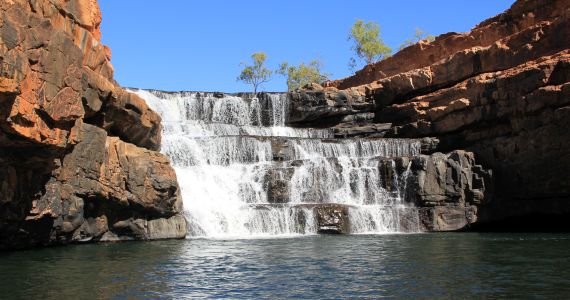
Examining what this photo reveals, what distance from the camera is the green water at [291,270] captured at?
13.7 metres

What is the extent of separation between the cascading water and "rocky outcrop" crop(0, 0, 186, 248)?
313 centimetres

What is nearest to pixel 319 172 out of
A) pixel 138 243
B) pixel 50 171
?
pixel 138 243

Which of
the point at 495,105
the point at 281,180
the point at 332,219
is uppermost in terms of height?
the point at 495,105

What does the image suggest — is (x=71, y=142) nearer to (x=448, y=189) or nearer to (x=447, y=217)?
(x=447, y=217)

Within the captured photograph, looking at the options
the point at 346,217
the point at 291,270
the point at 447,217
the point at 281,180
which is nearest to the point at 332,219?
the point at 346,217

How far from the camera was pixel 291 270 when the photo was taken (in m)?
17.0

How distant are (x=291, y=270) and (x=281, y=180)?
55.5 feet

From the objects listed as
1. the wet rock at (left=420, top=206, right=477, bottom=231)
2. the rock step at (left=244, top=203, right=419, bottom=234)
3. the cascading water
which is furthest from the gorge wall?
the cascading water

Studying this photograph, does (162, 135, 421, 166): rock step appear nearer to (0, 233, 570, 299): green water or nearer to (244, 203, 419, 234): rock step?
(244, 203, 419, 234): rock step

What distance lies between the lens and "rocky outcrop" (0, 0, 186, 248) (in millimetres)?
17375

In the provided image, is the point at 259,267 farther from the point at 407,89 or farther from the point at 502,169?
the point at 407,89

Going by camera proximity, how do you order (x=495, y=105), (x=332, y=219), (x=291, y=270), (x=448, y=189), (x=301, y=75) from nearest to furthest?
1. (x=291, y=270)
2. (x=332, y=219)
3. (x=448, y=189)
4. (x=495, y=105)
5. (x=301, y=75)

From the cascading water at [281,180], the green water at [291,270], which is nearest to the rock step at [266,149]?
the cascading water at [281,180]

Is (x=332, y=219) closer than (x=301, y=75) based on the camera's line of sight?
Yes
